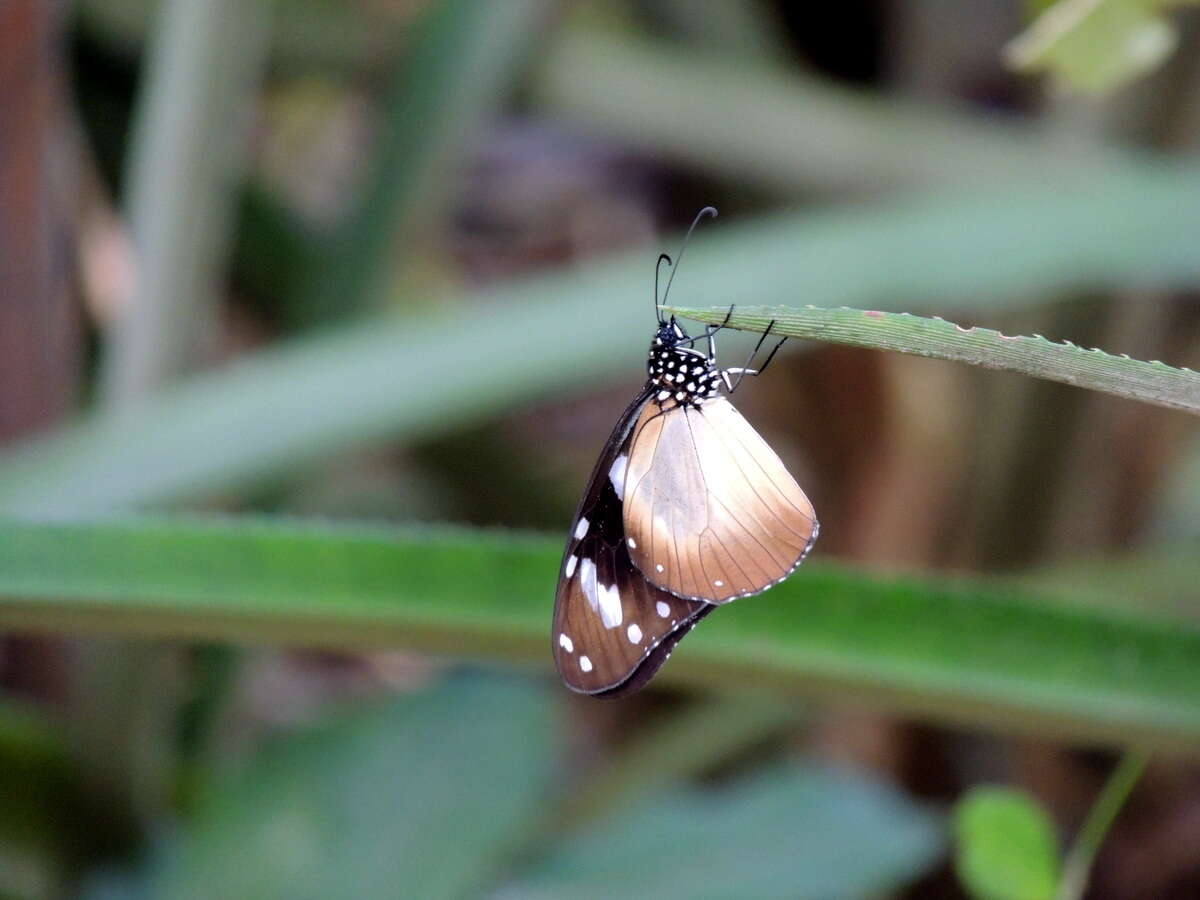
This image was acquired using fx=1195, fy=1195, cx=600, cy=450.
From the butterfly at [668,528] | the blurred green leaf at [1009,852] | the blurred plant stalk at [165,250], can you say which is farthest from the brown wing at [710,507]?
the blurred plant stalk at [165,250]

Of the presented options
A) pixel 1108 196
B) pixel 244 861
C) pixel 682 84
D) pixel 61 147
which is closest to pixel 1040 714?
pixel 1108 196

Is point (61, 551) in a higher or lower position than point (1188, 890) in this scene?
higher

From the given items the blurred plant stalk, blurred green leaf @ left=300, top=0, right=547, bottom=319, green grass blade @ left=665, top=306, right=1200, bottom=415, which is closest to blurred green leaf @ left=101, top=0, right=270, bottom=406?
the blurred plant stalk

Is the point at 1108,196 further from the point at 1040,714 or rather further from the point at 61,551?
the point at 61,551

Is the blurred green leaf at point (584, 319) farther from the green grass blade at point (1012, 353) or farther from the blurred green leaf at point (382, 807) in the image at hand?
the green grass blade at point (1012, 353)

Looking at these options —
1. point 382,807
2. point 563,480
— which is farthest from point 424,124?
point 382,807
